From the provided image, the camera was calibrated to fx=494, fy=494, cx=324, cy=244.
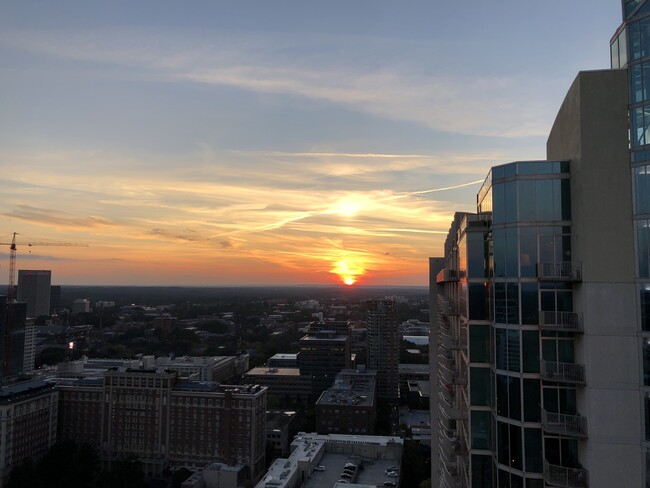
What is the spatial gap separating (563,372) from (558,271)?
2269 millimetres

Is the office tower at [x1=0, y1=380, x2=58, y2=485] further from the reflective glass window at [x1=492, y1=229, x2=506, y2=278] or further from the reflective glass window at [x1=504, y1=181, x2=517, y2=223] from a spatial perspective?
the reflective glass window at [x1=504, y1=181, x2=517, y2=223]

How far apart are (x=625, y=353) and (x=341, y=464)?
55.6 m

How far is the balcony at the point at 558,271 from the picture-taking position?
11.1 metres

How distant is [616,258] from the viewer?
35.3 ft

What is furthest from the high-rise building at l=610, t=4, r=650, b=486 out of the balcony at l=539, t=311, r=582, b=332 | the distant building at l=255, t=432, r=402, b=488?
the distant building at l=255, t=432, r=402, b=488

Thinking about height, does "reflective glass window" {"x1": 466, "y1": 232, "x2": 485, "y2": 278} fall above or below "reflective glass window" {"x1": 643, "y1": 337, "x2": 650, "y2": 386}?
above

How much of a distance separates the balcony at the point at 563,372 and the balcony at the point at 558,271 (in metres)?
1.93

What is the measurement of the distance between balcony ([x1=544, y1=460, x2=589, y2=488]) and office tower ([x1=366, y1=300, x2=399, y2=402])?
353 ft

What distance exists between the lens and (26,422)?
7031 centimetres

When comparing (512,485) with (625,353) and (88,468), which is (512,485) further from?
(88,468)

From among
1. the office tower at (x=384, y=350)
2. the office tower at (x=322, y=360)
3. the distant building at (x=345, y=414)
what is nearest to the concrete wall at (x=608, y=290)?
the distant building at (x=345, y=414)

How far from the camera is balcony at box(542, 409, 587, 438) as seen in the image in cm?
1085

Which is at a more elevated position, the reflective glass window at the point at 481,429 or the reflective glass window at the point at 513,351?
the reflective glass window at the point at 513,351

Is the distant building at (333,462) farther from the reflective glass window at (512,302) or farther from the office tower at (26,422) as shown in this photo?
the reflective glass window at (512,302)
